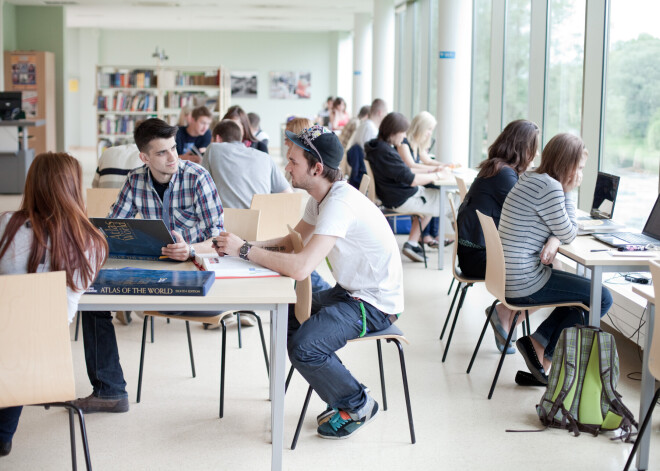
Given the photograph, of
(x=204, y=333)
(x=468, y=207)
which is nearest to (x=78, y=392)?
(x=204, y=333)

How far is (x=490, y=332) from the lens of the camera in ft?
14.4

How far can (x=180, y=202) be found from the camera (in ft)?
11.1

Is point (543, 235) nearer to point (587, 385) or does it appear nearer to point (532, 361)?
point (532, 361)

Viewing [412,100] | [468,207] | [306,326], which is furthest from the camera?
[412,100]

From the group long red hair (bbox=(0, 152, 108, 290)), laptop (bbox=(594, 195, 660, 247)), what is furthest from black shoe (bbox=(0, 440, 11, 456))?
laptop (bbox=(594, 195, 660, 247))

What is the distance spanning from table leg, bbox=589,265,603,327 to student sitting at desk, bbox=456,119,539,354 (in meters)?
0.71

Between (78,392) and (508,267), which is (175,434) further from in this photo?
(508,267)

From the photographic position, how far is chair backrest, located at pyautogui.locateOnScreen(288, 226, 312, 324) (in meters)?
2.80

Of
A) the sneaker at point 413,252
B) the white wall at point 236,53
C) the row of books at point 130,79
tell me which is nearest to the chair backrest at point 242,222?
the sneaker at point 413,252

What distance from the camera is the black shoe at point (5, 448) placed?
2.72 m

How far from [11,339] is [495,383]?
2.04m

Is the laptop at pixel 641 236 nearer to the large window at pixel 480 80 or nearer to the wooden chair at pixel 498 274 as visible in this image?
the wooden chair at pixel 498 274

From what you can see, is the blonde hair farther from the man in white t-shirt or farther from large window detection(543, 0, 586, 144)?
the man in white t-shirt

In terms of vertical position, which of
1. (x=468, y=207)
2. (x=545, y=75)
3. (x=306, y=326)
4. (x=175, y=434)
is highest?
(x=545, y=75)
